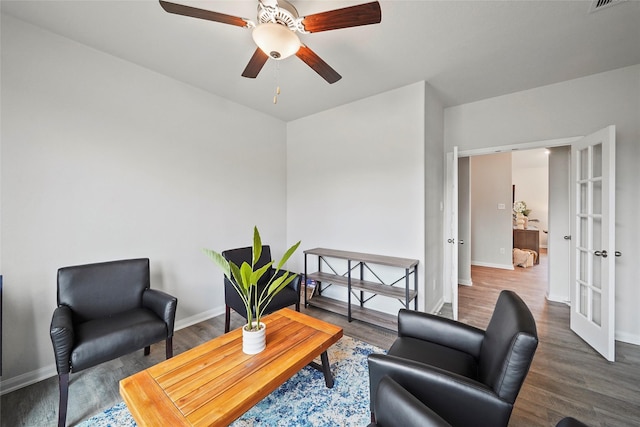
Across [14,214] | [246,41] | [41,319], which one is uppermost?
[246,41]

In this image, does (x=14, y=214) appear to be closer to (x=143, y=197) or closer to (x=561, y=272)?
(x=143, y=197)

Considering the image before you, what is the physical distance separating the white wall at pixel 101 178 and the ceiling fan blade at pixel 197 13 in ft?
5.08

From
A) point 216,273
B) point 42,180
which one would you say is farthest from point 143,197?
point 216,273

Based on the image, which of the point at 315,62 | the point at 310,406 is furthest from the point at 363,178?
the point at 310,406

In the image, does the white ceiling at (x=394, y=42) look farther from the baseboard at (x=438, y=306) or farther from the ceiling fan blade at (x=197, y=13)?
the baseboard at (x=438, y=306)

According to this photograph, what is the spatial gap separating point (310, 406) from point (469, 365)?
1.08 metres

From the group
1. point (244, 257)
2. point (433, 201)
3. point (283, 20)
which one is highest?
point (283, 20)

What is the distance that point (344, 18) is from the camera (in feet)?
4.76

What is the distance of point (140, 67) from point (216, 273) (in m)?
2.41

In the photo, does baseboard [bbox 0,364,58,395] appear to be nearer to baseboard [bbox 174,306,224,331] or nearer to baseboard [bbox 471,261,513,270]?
baseboard [bbox 174,306,224,331]

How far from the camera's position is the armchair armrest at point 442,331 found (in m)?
1.63

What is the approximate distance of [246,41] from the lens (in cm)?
216

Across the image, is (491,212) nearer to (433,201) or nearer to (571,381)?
(433,201)

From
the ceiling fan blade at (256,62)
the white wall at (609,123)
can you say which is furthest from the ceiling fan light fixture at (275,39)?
the white wall at (609,123)
